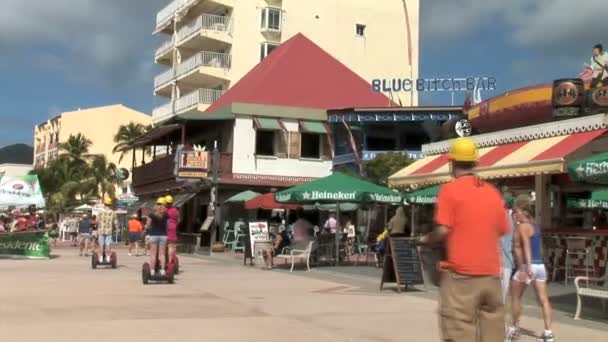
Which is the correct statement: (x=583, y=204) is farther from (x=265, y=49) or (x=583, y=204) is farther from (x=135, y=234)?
(x=265, y=49)

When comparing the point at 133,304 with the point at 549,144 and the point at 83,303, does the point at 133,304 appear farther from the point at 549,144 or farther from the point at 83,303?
the point at 549,144

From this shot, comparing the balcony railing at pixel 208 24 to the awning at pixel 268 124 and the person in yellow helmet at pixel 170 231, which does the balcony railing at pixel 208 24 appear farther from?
the person in yellow helmet at pixel 170 231

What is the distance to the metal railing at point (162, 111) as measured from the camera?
183 feet

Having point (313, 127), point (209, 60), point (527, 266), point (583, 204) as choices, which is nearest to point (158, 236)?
point (527, 266)

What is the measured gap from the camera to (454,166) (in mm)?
5871

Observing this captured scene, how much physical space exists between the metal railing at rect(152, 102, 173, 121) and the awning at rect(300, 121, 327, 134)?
19.9 m

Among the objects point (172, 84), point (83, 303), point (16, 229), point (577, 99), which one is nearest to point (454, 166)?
point (83, 303)

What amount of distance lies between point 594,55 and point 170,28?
43.2 m

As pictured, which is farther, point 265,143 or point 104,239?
point 265,143

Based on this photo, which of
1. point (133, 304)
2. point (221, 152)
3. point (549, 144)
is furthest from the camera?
point (221, 152)

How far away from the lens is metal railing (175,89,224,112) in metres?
50.6

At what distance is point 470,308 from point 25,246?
22.6 metres

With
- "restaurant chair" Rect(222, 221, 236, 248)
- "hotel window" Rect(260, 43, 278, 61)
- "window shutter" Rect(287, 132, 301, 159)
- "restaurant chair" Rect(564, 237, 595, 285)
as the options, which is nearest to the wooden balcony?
"restaurant chair" Rect(222, 221, 236, 248)

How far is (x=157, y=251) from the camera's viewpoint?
637 inches
